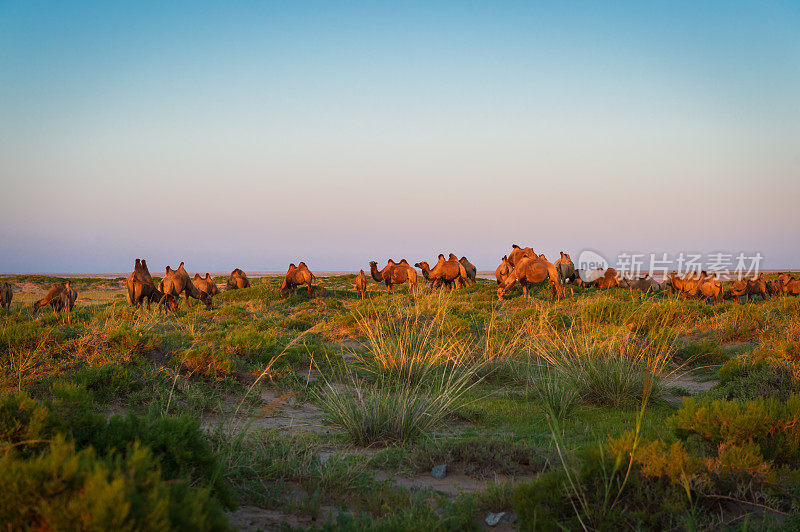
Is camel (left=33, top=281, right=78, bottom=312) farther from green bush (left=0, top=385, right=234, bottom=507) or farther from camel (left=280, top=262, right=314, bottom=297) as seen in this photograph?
green bush (left=0, top=385, right=234, bottom=507)

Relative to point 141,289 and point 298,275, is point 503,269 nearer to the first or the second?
point 298,275

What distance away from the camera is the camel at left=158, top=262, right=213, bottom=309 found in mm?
17450

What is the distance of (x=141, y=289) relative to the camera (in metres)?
15.6

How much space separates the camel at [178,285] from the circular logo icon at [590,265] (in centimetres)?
2118

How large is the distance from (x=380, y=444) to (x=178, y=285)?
48.0 ft

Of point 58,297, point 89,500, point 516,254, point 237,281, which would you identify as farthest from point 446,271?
point 89,500

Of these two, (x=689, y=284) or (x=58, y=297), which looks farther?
(x=689, y=284)

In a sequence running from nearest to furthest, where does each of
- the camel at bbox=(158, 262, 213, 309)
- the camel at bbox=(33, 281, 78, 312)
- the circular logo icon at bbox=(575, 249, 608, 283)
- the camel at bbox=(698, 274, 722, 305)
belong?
the camel at bbox=(33, 281, 78, 312) < the camel at bbox=(158, 262, 213, 309) < the camel at bbox=(698, 274, 722, 305) < the circular logo icon at bbox=(575, 249, 608, 283)

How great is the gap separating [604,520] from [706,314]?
13.3 meters

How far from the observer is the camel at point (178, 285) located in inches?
687

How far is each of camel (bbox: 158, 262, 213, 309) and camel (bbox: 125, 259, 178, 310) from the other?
384mm

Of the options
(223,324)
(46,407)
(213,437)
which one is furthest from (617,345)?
(223,324)

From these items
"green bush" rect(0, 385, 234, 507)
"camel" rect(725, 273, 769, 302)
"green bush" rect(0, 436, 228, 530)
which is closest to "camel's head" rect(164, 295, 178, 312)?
"green bush" rect(0, 385, 234, 507)

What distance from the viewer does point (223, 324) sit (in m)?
13.2
